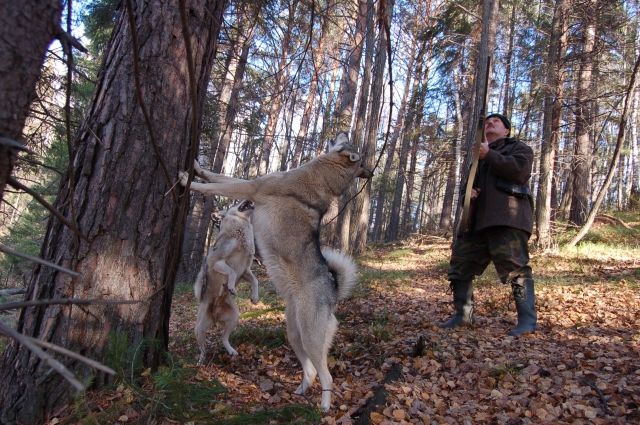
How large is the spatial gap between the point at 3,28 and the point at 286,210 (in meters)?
3.35

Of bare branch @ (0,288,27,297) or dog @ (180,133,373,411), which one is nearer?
bare branch @ (0,288,27,297)

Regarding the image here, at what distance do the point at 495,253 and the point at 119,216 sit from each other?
4.51 m

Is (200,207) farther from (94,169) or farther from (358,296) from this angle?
(94,169)

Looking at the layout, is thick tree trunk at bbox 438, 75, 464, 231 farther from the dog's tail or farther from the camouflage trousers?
the dog's tail

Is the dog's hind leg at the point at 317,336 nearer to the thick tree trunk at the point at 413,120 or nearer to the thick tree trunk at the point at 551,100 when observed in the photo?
the thick tree trunk at the point at 551,100

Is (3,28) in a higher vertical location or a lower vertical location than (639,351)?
higher

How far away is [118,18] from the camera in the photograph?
3.47m

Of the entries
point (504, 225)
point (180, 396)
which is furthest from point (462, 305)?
point (180, 396)

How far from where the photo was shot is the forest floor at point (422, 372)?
10.1 feet

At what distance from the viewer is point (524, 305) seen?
5.59 meters

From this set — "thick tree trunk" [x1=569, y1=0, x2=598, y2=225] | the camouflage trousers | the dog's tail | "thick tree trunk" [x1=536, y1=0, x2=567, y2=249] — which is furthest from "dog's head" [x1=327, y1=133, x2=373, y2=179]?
"thick tree trunk" [x1=569, y1=0, x2=598, y2=225]

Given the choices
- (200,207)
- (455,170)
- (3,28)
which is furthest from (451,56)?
(3,28)

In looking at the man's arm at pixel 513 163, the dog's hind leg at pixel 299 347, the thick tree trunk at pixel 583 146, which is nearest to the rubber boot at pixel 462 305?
the man's arm at pixel 513 163

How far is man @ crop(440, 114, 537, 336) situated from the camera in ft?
17.8
